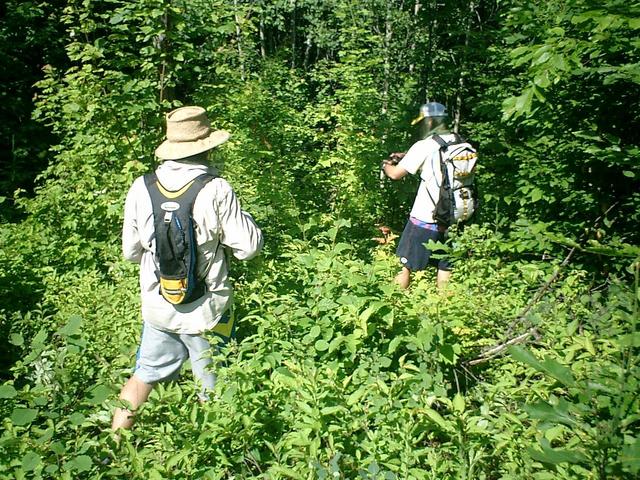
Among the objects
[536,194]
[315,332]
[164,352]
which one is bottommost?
[164,352]

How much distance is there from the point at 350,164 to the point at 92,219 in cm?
285

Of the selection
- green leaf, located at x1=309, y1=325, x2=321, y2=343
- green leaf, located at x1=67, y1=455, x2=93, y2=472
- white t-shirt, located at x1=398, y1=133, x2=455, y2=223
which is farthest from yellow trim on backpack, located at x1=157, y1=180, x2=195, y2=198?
white t-shirt, located at x1=398, y1=133, x2=455, y2=223

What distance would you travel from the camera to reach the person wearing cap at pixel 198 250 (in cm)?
280

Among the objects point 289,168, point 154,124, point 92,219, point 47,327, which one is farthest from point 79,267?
point 289,168

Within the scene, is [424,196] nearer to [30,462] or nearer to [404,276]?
[404,276]

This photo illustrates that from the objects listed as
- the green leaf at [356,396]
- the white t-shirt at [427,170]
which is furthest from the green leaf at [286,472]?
the white t-shirt at [427,170]

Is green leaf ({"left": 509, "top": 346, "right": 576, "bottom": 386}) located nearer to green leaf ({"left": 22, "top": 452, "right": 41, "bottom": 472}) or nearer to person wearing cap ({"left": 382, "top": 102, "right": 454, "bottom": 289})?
green leaf ({"left": 22, "top": 452, "right": 41, "bottom": 472})

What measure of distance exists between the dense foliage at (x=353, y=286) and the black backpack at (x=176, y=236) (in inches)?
18.7

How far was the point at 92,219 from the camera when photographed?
17.0ft

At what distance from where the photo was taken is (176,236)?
2.73 meters

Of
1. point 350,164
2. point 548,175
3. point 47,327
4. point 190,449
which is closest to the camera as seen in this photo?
point 190,449

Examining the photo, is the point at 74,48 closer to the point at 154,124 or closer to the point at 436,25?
the point at 154,124

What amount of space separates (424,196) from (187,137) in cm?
235

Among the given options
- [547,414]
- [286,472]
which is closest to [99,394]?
[286,472]
